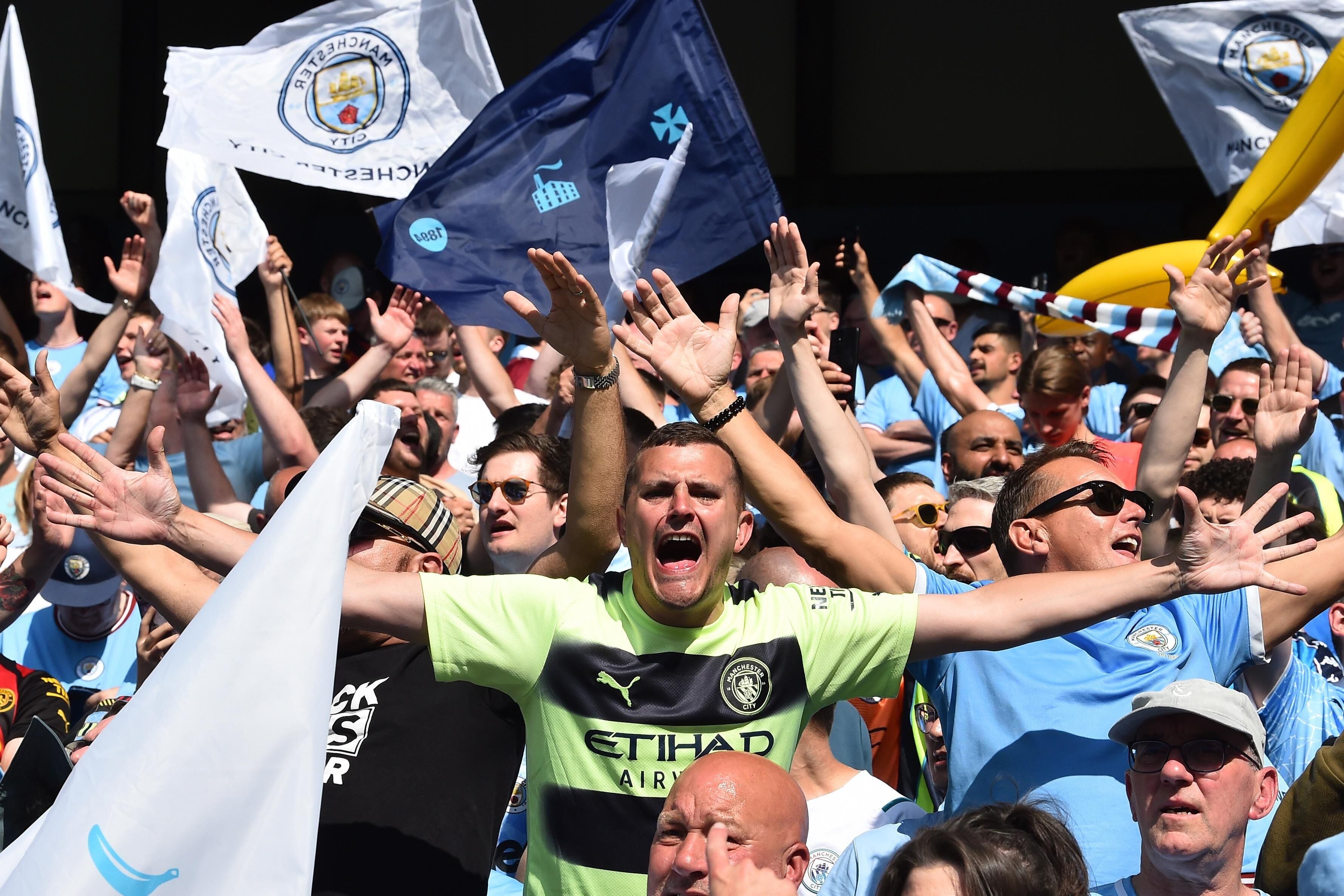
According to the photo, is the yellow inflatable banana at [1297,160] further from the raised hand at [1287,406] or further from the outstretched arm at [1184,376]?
the outstretched arm at [1184,376]

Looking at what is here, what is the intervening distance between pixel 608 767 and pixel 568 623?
0.29m

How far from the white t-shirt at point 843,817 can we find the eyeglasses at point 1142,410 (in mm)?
2743

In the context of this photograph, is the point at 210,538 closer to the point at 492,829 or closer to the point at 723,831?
the point at 492,829

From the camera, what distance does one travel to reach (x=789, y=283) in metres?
4.23

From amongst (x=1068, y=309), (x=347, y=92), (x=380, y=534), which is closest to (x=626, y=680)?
(x=380, y=534)

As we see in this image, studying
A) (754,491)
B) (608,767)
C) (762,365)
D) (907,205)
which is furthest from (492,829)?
(907,205)

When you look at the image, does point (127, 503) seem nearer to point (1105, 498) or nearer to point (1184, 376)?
point (1105, 498)

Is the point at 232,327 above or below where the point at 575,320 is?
above

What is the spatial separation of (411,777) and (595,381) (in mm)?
937

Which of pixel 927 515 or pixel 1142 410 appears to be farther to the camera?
pixel 1142 410

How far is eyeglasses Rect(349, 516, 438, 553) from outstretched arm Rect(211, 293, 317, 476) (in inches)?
75.9

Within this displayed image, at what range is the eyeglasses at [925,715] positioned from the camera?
13.5ft

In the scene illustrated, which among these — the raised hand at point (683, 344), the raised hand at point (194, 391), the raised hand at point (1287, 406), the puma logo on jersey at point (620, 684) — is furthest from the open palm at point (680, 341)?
the raised hand at point (194, 391)

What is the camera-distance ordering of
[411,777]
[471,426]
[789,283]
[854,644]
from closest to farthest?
[854,644], [411,777], [789,283], [471,426]
